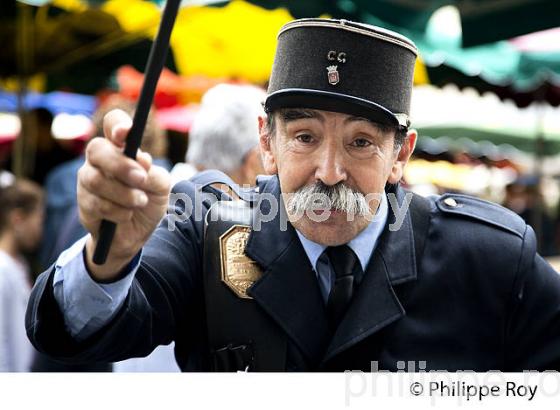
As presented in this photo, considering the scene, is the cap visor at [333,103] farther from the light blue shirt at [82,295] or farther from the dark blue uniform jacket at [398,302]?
the light blue shirt at [82,295]

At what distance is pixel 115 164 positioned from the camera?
143 cm

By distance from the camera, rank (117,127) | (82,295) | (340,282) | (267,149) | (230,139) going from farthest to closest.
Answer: (230,139), (267,149), (340,282), (82,295), (117,127)

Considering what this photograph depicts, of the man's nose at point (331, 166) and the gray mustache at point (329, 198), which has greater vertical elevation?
the man's nose at point (331, 166)

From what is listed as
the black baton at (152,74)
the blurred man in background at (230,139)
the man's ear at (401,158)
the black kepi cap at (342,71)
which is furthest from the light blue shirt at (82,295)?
the blurred man in background at (230,139)

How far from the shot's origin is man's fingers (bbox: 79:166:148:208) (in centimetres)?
146

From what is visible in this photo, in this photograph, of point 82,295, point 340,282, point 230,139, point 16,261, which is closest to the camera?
point 82,295

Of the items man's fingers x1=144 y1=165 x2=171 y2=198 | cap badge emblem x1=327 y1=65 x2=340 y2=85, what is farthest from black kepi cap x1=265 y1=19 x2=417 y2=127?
man's fingers x1=144 y1=165 x2=171 y2=198

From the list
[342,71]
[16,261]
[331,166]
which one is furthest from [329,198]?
[16,261]

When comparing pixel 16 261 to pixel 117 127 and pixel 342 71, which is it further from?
pixel 117 127

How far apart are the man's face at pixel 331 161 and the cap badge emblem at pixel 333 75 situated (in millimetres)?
72

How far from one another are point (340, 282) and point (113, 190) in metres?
0.73

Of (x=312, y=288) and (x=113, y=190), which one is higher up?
(x=113, y=190)

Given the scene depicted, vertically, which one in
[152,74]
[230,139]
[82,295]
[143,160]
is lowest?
[82,295]

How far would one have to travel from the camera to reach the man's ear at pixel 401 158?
2.13 metres
